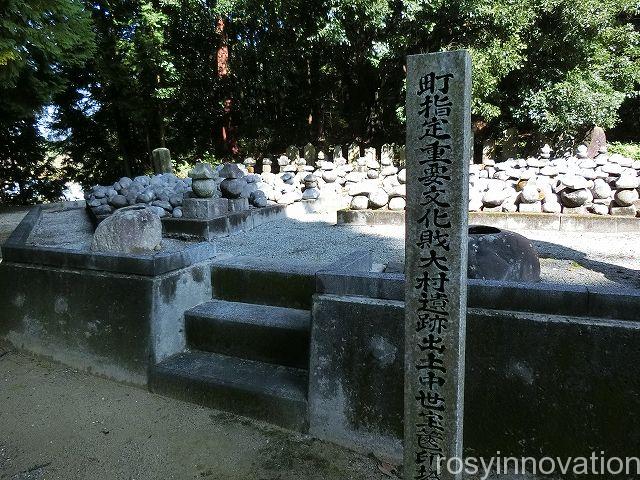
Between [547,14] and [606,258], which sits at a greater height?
[547,14]

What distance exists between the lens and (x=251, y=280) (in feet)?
10.8

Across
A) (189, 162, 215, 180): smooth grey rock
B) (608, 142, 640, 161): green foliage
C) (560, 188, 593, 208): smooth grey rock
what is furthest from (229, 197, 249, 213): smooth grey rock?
(608, 142, 640, 161): green foliage

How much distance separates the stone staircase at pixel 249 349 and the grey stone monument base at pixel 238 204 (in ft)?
11.1

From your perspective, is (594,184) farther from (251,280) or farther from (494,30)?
(494,30)

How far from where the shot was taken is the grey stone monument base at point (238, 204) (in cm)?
669

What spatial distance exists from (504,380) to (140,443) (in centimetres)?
198

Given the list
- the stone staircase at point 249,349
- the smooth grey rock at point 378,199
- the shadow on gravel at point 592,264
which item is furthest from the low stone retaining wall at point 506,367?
the smooth grey rock at point 378,199

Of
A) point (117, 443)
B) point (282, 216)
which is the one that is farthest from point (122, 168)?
point (117, 443)

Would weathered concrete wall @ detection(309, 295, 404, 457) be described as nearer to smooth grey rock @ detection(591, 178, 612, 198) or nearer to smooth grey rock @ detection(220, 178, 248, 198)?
smooth grey rock @ detection(220, 178, 248, 198)

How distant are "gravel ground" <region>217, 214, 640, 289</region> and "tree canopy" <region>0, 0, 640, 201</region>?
4.00 meters

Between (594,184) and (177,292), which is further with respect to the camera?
(594,184)

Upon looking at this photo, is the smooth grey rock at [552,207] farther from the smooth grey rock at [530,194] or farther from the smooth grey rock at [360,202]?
the smooth grey rock at [360,202]

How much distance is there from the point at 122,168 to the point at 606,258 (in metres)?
15.6

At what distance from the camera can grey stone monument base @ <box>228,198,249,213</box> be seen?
6.69m
